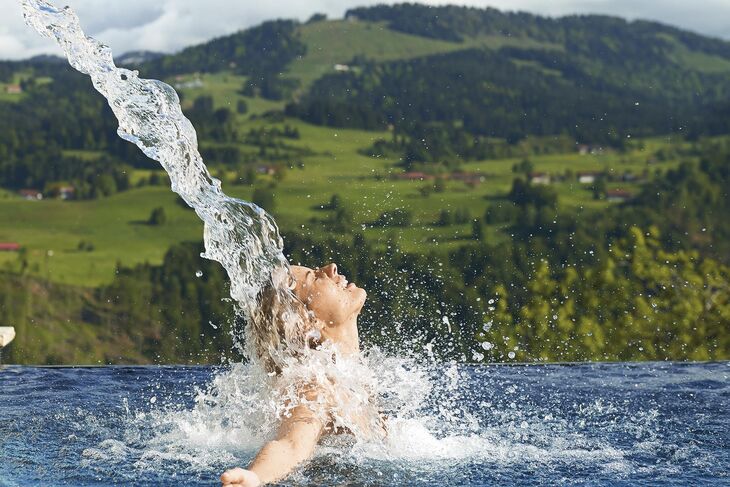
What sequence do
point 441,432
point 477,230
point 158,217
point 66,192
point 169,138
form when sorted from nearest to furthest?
point 441,432
point 169,138
point 477,230
point 158,217
point 66,192

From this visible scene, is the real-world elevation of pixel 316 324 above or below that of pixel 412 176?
above

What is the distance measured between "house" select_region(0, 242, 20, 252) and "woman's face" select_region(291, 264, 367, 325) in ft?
96.6

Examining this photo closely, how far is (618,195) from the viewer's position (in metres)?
30.1

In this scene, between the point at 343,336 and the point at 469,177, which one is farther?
the point at 469,177

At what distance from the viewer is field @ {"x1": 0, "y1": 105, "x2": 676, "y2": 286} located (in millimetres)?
27719

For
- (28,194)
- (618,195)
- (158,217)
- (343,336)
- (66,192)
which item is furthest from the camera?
(28,194)

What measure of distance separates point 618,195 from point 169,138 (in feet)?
85.6

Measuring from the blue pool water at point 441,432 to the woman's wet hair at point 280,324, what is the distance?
0.45 meters

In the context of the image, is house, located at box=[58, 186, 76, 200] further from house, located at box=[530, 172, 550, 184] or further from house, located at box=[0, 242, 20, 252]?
house, located at box=[530, 172, 550, 184]

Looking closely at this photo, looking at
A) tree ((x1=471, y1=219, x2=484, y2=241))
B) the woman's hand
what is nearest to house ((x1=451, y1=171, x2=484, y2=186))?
tree ((x1=471, y1=219, x2=484, y2=241))

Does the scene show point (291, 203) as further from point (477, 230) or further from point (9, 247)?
point (9, 247)

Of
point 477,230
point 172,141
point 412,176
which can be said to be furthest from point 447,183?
point 172,141

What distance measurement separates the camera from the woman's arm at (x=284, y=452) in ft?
12.0

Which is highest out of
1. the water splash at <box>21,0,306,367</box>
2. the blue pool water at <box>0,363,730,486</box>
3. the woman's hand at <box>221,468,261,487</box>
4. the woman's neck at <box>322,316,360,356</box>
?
the water splash at <box>21,0,306,367</box>
